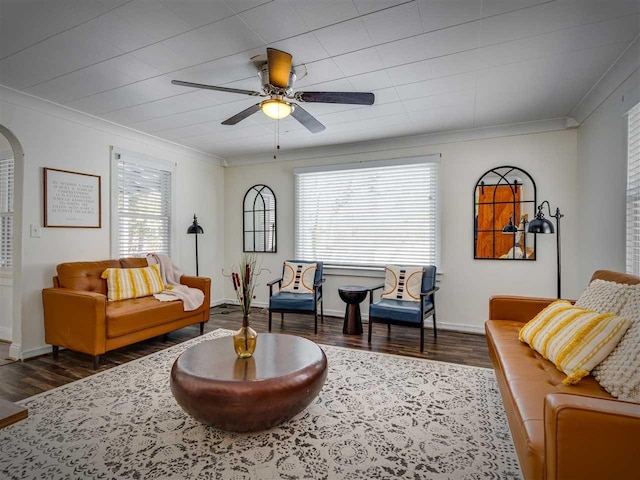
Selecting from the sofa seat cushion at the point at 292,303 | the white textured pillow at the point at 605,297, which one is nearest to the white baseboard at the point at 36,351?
the sofa seat cushion at the point at 292,303

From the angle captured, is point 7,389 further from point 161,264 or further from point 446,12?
point 446,12

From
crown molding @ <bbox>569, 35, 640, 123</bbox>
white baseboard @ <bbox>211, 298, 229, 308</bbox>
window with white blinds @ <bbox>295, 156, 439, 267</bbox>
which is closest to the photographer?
crown molding @ <bbox>569, 35, 640, 123</bbox>

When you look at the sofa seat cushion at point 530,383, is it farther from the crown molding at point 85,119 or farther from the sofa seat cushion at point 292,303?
the crown molding at point 85,119

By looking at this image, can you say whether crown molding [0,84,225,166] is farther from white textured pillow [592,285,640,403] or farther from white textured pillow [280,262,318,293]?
white textured pillow [592,285,640,403]

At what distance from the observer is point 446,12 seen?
6.79ft

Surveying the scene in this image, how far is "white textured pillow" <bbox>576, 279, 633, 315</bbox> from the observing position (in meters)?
1.90

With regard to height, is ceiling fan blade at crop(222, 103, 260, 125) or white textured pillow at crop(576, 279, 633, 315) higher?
ceiling fan blade at crop(222, 103, 260, 125)

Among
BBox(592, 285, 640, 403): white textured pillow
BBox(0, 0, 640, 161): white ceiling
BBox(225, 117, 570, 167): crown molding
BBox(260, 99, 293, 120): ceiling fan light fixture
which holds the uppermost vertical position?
BBox(0, 0, 640, 161): white ceiling

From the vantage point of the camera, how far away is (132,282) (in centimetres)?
384

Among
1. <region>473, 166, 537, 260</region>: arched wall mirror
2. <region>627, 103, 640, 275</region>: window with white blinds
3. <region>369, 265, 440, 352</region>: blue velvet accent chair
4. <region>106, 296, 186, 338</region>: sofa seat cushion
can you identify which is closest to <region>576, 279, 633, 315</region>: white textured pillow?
<region>627, 103, 640, 275</region>: window with white blinds

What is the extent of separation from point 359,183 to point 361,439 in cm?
365

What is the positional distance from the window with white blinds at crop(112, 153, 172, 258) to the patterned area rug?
6.98 feet

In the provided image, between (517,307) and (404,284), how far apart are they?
141 cm

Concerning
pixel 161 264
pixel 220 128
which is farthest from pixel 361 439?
pixel 220 128
